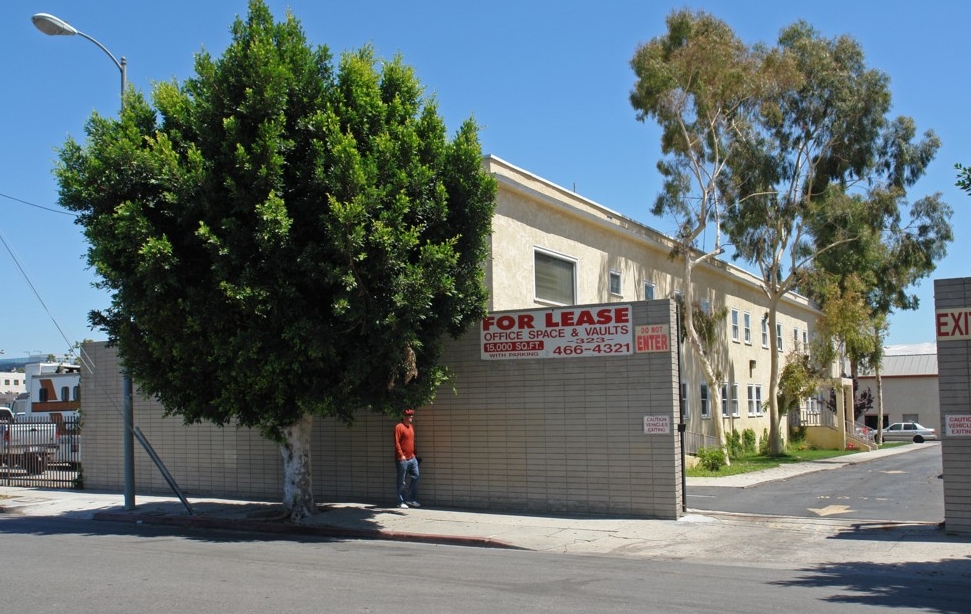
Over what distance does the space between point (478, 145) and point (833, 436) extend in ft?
110

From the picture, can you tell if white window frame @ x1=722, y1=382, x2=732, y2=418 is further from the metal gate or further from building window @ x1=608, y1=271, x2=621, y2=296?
the metal gate

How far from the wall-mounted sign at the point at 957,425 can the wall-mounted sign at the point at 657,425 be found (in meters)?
4.04

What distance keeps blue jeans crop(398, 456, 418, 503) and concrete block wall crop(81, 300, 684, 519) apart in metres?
0.46

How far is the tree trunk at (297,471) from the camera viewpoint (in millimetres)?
14906

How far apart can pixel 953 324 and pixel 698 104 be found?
18.9 m

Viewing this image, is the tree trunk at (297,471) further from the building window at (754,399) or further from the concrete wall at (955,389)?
the building window at (754,399)

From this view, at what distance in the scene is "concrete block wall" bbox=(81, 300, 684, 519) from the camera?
14.4 m

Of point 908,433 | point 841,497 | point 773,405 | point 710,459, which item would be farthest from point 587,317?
point 908,433

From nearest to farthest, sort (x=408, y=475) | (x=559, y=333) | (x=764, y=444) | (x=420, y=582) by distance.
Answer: (x=420, y=582), (x=559, y=333), (x=408, y=475), (x=764, y=444)

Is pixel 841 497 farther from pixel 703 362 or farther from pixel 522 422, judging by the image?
pixel 703 362

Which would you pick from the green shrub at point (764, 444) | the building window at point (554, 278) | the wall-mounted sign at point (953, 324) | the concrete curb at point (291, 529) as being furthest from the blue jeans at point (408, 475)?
the green shrub at point (764, 444)

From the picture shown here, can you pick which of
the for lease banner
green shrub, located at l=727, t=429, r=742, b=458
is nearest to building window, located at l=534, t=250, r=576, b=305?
the for lease banner

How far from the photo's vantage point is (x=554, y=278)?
2214 cm

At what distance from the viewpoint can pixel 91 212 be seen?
45.3ft
